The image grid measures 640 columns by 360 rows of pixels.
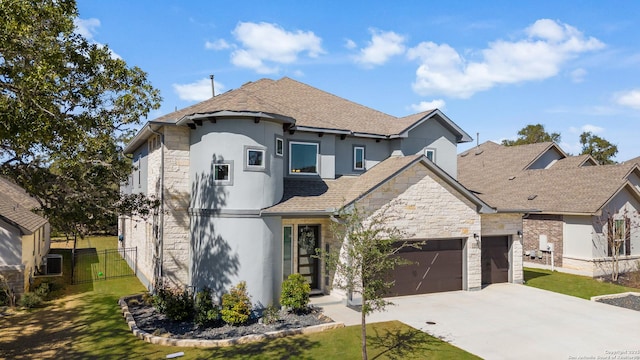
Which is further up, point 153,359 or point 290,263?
point 290,263

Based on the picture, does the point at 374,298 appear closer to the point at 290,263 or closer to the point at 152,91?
the point at 290,263

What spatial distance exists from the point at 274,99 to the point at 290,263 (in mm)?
8541

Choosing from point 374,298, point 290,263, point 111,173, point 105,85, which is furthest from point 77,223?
point 374,298

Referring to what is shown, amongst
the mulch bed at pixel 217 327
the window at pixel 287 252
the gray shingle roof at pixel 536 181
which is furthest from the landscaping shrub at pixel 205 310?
the gray shingle roof at pixel 536 181

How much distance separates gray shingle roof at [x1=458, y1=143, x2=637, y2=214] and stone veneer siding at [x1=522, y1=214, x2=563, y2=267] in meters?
0.88

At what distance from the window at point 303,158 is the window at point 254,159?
3.05 metres

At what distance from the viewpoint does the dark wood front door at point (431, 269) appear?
17.0 m

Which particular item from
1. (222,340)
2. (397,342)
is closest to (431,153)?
(397,342)

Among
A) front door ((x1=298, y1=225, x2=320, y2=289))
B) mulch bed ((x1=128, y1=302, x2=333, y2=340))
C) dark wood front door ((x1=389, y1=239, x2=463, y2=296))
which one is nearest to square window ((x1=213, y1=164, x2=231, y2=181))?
front door ((x1=298, y1=225, x2=320, y2=289))

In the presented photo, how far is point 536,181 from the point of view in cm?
2881

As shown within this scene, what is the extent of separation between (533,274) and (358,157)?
12.6 m

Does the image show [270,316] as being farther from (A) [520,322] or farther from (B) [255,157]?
(A) [520,322]

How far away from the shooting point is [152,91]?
498 inches

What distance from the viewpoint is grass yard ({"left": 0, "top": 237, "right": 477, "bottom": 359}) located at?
10.9 metres
